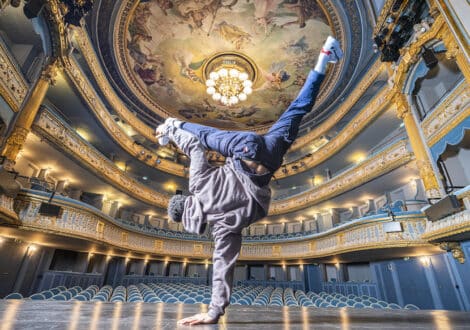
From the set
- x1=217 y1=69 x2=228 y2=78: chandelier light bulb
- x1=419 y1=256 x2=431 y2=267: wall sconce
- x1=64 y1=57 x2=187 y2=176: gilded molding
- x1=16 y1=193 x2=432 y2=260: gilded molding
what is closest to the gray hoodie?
x1=16 y1=193 x2=432 y2=260: gilded molding

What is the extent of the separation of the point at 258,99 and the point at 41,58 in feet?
40.9

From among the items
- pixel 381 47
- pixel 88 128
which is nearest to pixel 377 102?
pixel 381 47

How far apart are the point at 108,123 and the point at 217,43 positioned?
770cm

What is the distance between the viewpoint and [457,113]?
224 inches

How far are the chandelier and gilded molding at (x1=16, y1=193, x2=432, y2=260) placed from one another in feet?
30.0

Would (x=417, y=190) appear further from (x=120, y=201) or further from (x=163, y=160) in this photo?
(x=120, y=201)

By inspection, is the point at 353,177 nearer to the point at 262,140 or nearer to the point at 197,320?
the point at 262,140

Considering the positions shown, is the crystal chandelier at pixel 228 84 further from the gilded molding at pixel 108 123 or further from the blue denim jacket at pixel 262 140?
the blue denim jacket at pixel 262 140

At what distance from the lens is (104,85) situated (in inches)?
503

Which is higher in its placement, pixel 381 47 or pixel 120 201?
pixel 381 47

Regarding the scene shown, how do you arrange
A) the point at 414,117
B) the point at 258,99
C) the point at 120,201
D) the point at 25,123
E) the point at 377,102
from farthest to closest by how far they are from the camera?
the point at 258,99, the point at 120,201, the point at 377,102, the point at 414,117, the point at 25,123

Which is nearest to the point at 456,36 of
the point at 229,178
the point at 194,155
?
the point at 229,178

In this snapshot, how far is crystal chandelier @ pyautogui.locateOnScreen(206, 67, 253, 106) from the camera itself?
13930mm

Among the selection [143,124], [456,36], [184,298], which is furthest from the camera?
[143,124]
